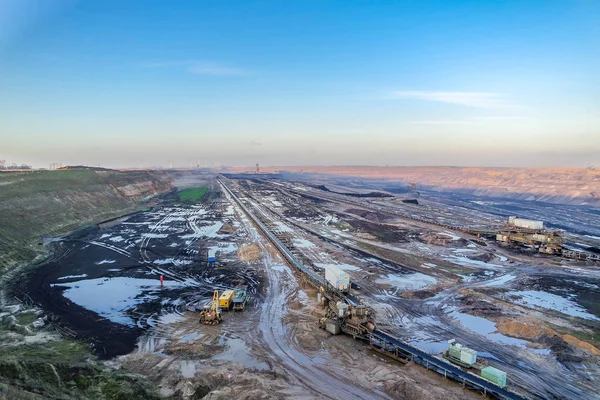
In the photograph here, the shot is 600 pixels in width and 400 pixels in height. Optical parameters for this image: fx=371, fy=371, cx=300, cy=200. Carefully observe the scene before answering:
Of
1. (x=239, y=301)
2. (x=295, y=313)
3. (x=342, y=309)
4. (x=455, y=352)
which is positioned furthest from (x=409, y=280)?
(x=239, y=301)

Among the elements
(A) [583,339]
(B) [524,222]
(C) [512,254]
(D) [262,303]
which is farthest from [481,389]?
(B) [524,222]

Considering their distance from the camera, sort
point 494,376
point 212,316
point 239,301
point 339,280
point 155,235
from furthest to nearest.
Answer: point 155,235, point 239,301, point 339,280, point 212,316, point 494,376

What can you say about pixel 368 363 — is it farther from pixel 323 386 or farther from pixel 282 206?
pixel 282 206

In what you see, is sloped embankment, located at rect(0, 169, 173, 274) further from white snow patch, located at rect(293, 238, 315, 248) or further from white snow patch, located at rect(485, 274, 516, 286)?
white snow patch, located at rect(485, 274, 516, 286)

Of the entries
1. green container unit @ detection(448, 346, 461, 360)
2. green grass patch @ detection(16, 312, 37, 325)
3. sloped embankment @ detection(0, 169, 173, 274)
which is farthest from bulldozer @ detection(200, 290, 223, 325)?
sloped embankment @ detection(0, 169, 173, 274)

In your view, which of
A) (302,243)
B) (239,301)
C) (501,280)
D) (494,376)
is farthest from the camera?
(302,243)

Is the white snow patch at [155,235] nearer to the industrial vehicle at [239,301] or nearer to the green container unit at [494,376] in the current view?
the industrial vehicle at [239,301]

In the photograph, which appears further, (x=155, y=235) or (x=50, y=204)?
(x=50, y=204)

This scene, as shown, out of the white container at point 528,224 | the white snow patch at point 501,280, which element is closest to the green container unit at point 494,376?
the white snow patch at point 501,280

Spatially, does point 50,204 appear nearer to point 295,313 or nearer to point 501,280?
point 295,313
